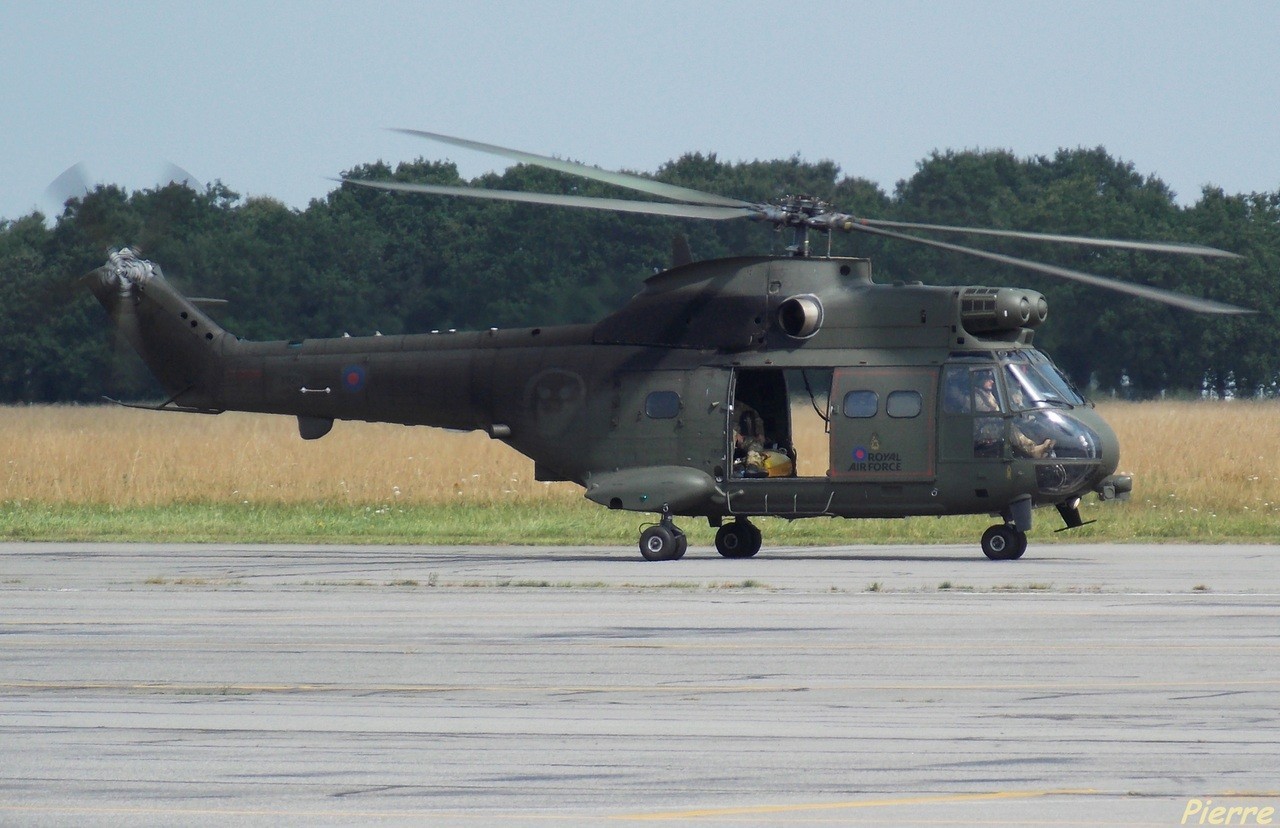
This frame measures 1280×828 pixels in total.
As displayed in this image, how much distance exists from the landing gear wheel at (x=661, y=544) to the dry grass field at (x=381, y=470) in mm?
8915

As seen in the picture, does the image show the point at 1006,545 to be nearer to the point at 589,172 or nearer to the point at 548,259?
the point at 589,172

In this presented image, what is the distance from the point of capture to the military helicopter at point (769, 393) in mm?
21281

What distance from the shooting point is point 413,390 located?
2400cm

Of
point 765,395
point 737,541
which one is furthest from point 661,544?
point 765,395

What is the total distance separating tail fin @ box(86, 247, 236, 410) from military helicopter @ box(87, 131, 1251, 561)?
8.12ft

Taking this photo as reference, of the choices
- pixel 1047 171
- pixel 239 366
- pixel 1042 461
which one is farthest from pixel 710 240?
pixel 1047 171

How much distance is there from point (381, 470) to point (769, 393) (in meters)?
12.3

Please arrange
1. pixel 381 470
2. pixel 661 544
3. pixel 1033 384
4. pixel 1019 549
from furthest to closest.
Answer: pixel 381 470 < pixel 661 544 < pixel 1019 549 < pixel 1033 384

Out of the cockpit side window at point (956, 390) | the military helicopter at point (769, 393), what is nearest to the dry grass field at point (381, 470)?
the military helicopter at point (769, 393)

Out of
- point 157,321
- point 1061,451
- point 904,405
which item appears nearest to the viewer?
point 1061,451

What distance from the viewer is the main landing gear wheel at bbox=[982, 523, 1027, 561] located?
2167 centimetres

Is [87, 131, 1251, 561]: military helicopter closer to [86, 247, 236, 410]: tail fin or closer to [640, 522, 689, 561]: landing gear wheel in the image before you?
[640, 522, 689, 561]: landing gear wheel

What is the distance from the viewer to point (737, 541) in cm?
2319

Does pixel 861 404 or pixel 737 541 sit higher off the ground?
pixel 861 404
